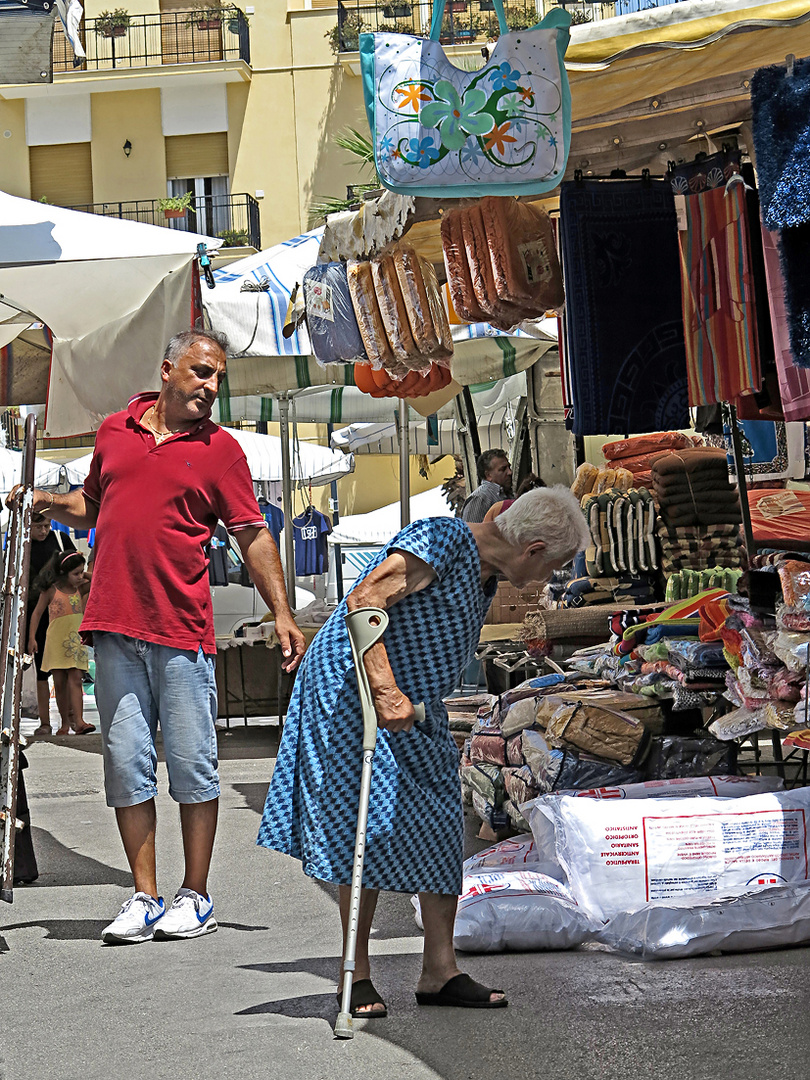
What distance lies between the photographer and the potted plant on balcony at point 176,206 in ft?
100

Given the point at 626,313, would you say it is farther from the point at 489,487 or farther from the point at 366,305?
the point at 489,487

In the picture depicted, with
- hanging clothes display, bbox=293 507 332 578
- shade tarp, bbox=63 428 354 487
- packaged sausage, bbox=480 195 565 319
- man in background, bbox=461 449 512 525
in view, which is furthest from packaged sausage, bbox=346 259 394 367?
hanging clothes display, bbox=293 507 332 578

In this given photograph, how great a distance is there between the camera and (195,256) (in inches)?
267

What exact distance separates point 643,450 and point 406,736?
4.32 meters

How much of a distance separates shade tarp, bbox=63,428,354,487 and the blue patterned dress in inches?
429

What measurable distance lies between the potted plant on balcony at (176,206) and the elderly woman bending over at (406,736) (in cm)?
2770

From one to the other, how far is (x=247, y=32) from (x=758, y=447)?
92.3 feet

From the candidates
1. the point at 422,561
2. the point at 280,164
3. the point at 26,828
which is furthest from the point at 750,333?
the point at 280,164

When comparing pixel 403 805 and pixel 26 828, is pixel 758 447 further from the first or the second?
pixel 26 828

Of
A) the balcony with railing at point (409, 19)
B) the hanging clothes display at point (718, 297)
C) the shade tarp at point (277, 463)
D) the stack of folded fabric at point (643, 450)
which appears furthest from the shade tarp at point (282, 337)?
the balcony with railing at point (409, 19)

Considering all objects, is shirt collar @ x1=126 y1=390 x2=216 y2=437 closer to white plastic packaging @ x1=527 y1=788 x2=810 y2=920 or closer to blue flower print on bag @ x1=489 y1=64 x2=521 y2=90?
blue flower print on bag @ x1=489 y1=64 x2=521 y2=90

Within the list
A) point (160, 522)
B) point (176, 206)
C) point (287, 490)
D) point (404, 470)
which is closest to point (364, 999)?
point (160, 522)

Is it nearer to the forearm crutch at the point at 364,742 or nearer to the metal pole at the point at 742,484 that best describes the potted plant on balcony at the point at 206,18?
the metal pole at the point at 742,484

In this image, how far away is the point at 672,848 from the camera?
15.6 ft
